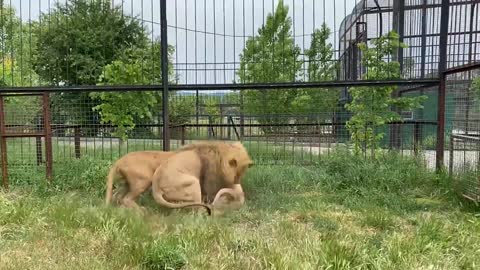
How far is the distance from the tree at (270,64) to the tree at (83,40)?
4.10 metres

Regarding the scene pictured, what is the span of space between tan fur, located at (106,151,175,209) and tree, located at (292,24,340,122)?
4.38 meters

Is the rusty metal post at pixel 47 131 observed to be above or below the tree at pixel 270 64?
below

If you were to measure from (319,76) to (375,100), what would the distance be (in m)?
2.54

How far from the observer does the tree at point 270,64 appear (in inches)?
339

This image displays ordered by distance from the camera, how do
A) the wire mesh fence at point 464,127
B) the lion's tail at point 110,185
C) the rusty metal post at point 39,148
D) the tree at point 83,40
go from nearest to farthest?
the lion's tail at point 110,185
the wire mesh fence at point 464,127
the rusty metal post at point 39,148
the tree at point 83,40

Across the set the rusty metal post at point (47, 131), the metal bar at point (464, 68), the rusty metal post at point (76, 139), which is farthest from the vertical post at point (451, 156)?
the rusty metal post at point (76, 139)

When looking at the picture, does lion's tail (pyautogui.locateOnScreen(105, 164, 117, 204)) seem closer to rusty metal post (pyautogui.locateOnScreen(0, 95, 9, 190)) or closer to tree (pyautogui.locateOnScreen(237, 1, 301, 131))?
rusty metal post (pyautogui.locateOnScreen(0, 95, 9, 190))

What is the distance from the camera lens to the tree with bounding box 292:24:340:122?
914cm

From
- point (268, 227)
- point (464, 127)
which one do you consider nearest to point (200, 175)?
point (268, 227)

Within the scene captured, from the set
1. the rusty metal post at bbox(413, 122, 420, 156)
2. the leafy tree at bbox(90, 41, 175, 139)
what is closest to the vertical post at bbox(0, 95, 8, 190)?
the leafy tree at bbox(90, 41, 175, 139)

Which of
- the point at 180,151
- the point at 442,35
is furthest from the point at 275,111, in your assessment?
the point at 180,151

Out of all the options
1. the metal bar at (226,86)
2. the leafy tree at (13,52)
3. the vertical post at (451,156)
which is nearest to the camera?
the vertical post at (451,156)

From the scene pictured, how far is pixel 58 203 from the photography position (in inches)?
187

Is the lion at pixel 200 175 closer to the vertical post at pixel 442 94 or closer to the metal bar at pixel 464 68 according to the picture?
the metal bar at pixel 464 68
